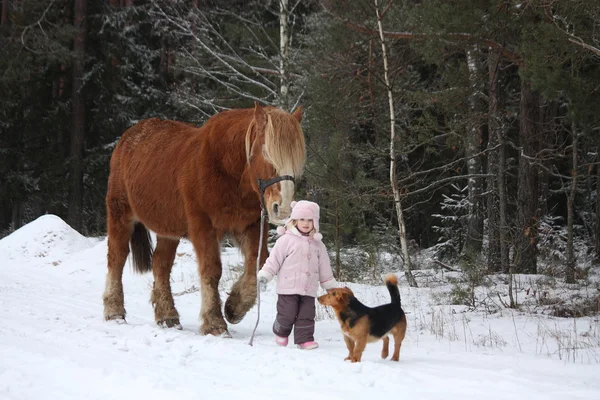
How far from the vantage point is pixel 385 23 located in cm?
1337

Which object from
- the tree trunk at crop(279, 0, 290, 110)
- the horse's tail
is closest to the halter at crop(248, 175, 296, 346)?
the horse's tail

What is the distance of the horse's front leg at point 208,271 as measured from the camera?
6.57 metres

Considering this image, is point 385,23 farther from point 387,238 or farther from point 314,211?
point 314,211

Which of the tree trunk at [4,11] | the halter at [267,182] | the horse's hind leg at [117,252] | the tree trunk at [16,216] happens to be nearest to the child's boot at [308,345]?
the halter at [267,182]

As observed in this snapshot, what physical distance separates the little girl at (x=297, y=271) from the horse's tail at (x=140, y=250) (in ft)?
10.5

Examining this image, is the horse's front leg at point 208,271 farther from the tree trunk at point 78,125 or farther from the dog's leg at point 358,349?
the tree trunk at point 78,125

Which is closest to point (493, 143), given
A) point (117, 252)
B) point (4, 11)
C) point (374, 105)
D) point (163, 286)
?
point (374, 105)

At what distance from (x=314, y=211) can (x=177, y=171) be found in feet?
6.58

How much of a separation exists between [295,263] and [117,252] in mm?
3305

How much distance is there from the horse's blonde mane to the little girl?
1.20 feet

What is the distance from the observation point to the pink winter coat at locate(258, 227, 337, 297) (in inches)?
233

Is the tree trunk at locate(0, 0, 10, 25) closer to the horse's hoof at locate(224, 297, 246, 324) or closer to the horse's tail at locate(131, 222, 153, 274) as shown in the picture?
the horse's tail at locate(131, 222, 153, 274)

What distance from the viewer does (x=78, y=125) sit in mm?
27047

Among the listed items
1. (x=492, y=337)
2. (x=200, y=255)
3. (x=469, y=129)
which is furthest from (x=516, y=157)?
(x=200, y=255)
